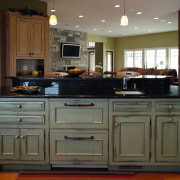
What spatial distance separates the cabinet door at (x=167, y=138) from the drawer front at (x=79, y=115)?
23.9 inches

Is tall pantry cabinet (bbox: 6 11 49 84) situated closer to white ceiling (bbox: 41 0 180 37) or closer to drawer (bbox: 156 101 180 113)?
white ceiling (bbox: 41 0 180 37)

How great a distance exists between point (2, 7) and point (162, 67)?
9.96 metres

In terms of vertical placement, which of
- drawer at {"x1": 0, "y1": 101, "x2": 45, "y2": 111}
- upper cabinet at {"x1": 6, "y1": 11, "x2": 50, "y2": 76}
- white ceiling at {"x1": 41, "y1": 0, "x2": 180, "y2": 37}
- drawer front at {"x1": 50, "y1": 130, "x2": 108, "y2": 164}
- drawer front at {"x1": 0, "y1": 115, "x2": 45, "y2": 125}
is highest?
white ceiling at {"x1": 41, "y1": 0, "x2": 180, "y2": 37}

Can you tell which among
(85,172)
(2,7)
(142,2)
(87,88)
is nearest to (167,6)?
(142,2)

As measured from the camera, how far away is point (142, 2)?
6.97 metres

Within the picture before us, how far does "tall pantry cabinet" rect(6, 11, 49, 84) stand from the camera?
596 cm

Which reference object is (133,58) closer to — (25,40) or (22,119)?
(25,40)

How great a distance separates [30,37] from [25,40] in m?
0.15

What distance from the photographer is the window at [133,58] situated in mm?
15258

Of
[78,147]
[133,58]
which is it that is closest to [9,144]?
[78,147]

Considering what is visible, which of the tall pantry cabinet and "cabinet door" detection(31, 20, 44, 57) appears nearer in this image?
the tall pantry cabinet

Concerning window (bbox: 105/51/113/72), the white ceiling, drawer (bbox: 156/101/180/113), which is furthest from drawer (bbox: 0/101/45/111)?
window (bbox: 105/51/113/72)

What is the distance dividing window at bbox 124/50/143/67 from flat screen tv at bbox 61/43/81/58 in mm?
4167

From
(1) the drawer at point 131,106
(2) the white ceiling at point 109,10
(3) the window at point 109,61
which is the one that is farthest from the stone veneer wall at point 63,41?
(1) the drawer at point 131,106
